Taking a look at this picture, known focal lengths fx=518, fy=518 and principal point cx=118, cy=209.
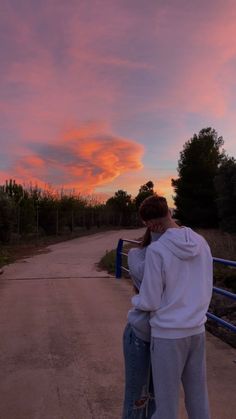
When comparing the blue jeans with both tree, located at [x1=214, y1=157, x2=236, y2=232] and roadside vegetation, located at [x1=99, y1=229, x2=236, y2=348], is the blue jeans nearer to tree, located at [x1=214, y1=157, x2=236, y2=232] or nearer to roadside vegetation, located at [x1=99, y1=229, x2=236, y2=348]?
roadside vegetation, located at [x1=99, y1=229, x2=236, y2=348]

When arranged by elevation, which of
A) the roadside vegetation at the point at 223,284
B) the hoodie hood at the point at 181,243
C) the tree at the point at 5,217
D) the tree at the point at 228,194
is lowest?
the roadside vegetation at the point at 223,284

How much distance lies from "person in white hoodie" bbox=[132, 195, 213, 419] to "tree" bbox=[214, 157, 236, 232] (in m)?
34.8

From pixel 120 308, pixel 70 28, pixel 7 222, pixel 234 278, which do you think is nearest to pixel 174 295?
pixel 120 308

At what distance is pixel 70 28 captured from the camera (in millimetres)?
13805

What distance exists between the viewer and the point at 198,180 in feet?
165

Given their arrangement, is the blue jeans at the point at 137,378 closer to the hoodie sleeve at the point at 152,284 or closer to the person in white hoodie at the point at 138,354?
the person in white hoodie at the point at 138,354

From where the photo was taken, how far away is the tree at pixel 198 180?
48844 mm

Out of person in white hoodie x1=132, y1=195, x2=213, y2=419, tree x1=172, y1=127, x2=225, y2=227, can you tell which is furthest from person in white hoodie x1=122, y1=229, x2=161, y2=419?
tree x1=172, y1=127, x2=225, y2=227

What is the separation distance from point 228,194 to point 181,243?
3646 cm

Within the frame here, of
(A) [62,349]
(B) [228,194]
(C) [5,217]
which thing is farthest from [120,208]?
(A) [62,349]

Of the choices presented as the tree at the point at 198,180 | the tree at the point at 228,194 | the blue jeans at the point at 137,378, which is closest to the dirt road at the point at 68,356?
the blue jeans at the point at 137,378

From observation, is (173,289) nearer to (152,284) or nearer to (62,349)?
(152,284)

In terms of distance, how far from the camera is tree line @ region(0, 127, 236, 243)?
1189 inches

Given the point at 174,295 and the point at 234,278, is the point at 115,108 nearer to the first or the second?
the point at 234,278
